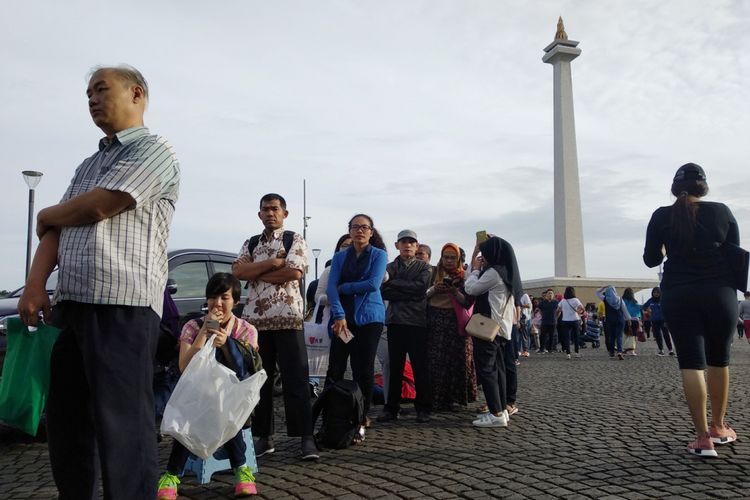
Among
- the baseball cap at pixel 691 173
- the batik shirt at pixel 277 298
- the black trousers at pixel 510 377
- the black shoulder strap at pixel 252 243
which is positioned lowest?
the black trousers at pixel 510 377

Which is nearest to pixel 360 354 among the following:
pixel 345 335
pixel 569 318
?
pixel 345 335

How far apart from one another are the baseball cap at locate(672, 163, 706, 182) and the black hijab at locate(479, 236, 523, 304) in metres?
1.85

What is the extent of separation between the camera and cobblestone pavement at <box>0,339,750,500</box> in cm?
388

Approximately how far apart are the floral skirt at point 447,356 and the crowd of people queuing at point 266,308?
0.6 inches

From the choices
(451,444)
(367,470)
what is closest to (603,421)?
(451,444)

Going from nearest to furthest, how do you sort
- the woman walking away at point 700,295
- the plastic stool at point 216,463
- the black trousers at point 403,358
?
the plastic stool at point 216,463 → the woman walking away at point 700,295 → the black trousers at point 403,358

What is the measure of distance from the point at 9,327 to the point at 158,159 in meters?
0.88

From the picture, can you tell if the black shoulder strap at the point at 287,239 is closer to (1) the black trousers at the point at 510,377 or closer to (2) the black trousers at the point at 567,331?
(1) the black trousers at the point at 510,377

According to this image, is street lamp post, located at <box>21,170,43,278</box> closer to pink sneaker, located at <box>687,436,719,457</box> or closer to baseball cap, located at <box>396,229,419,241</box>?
baseball cap, located at <box>396,229,419,241</box>

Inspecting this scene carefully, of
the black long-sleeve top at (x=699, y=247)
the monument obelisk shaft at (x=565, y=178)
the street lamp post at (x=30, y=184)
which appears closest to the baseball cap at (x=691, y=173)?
the black long-sleeve top at (x=699, y=247)

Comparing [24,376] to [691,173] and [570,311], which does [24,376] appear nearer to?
[691,173]

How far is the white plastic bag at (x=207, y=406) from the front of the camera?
3369mm

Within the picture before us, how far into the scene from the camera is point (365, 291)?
227 inches

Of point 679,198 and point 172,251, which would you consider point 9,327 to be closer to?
point 679,198
